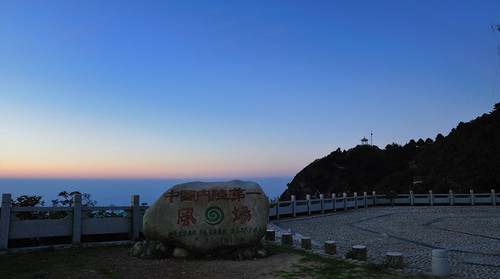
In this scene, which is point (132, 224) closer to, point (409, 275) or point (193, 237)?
point (193, 237)

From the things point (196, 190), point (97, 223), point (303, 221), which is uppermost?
point (196, 190)

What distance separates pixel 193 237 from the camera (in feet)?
30.8

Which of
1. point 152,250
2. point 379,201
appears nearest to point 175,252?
point 152,250

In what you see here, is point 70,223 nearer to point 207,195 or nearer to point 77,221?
point 77,221

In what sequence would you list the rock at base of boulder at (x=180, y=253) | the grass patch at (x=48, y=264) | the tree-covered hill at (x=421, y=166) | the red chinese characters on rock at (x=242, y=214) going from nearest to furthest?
the grass patch at (x=48, y=264) < the rock at base of boulder at (x=180, y=253) < the red chinese characters on rock at (x=242, y=214) < the tree-covered hill at (x=421, y=166)

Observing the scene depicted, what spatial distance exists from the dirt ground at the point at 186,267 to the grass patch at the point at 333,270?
277 millimetres

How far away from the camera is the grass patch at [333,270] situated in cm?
738

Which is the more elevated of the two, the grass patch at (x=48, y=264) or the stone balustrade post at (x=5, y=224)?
the stone balustrade post at (x=5, y=224)

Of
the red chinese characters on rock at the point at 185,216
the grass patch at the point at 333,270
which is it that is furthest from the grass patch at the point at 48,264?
the grass patch at the point at 333,270

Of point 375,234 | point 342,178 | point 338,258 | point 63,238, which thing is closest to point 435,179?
point 342,178

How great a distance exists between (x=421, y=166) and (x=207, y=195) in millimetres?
49450

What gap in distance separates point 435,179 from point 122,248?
138 feet

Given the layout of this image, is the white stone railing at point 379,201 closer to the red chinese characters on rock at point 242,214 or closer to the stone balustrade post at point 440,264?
the red chinese characters on rock at point 242,214

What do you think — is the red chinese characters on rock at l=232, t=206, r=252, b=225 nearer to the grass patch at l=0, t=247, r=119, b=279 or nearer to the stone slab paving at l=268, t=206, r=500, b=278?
the stone slab paving at l=268, t=206, r=500, b=278
